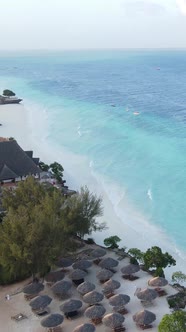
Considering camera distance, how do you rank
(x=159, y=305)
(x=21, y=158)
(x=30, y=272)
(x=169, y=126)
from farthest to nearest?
1. (x=169, y=126)
2. (x=21, y=158)
3. (x=30, y=272)
4. (x=159, y=305)

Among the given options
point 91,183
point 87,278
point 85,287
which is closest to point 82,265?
point 87,278

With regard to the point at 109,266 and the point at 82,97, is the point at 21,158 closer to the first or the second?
the point at 109,266

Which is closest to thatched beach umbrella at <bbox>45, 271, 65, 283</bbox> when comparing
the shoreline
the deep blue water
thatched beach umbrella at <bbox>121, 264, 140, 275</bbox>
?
thatched beach umbrella at <bbox>121, 264, 140, 275</bbox>

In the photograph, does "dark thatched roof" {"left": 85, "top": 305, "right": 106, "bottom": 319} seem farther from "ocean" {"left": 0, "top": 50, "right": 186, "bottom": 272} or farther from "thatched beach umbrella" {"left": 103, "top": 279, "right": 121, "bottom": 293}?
"ocean" {"left": 0, "top": 50, "right": 186, "bottom": 272}

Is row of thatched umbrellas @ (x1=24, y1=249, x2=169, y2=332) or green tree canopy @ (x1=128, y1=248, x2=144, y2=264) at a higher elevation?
green tree canopy @ (x1=128, y1=248, x2=144, y2=264)

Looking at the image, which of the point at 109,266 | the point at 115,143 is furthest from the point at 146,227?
the point at 115,143

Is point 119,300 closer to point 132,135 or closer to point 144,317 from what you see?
point 144,317
